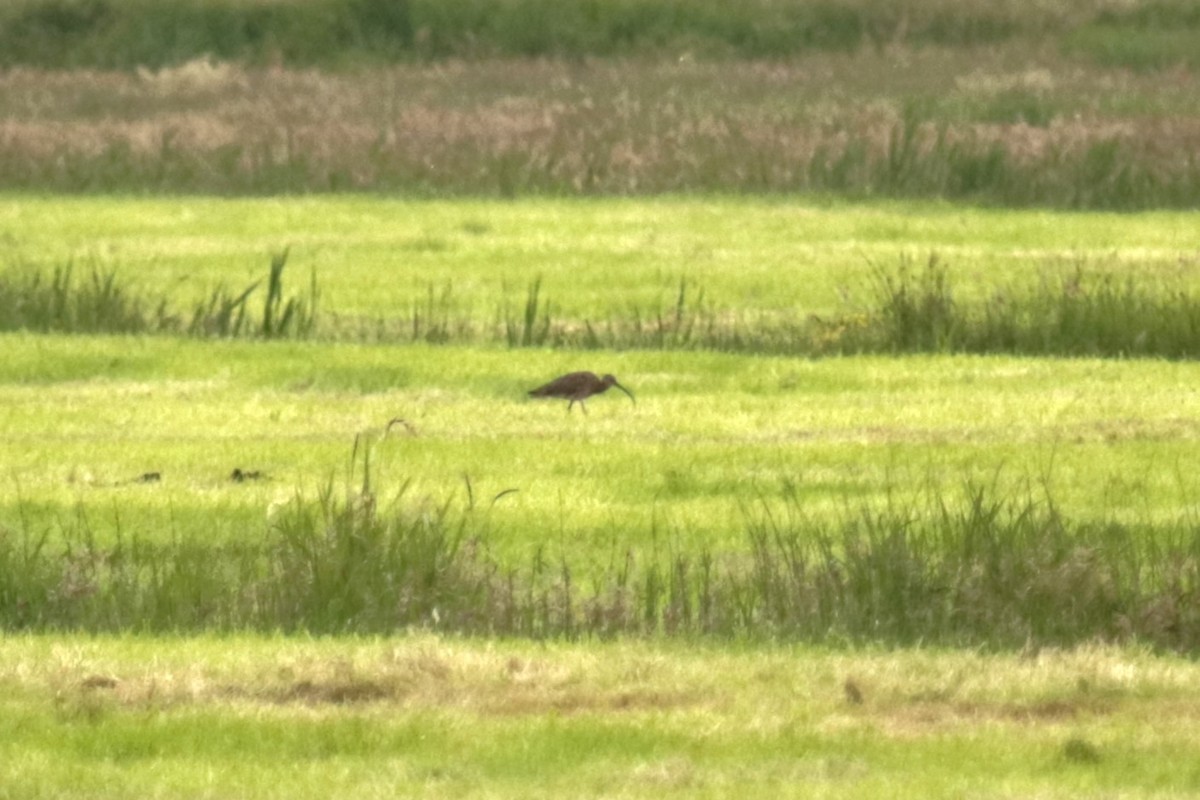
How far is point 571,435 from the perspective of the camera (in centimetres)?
1391

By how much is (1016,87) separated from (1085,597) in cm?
2698

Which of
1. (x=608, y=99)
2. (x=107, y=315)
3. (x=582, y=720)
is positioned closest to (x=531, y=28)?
(x=608, y=99)

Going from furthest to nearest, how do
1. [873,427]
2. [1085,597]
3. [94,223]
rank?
[94,223] → [873,427] → [1085,597]

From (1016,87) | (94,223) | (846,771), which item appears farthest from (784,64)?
(846,771)

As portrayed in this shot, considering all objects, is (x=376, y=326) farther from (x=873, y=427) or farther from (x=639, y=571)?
(x=639, y=571)

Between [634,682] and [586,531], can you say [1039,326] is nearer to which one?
[586,531]

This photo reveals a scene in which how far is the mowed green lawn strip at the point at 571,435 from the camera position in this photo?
1164 centimetres

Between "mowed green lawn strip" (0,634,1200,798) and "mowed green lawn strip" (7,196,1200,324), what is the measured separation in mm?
11350

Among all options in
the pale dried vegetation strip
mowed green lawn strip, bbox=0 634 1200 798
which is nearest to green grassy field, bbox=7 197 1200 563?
the pale dried vegetation strip

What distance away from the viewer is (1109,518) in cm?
1134

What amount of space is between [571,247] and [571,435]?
10765mm

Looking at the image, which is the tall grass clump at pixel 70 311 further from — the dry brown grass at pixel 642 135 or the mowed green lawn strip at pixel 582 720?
the dry brown grass at pixel 642 135

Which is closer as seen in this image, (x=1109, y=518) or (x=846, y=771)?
(x=846, y=771)

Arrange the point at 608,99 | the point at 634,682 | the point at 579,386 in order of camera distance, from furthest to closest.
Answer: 1. the point at 608,99
2. the point at 579,386
3. the point at 634,682
